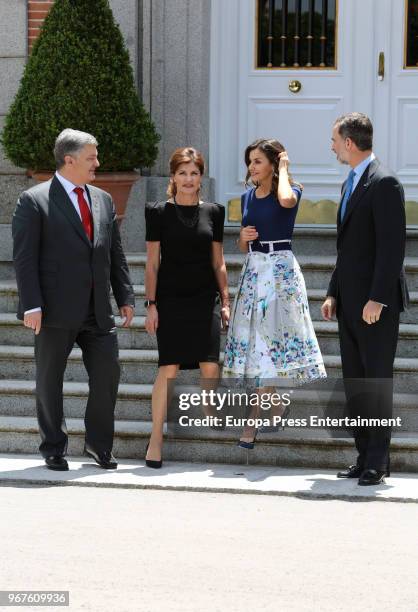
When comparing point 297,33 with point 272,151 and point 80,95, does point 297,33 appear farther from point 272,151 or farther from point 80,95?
point 272,151

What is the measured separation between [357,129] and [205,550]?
2.51m

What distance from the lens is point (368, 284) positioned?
24.4 feet

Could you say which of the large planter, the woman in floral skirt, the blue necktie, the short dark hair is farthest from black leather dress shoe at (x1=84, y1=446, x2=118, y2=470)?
the large planter

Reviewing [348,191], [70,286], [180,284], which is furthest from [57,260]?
[348,191]

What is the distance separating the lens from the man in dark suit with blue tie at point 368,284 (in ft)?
24.0

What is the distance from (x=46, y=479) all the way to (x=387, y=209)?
2275mm

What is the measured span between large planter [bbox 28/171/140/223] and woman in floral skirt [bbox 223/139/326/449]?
210 cm

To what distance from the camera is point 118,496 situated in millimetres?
7258

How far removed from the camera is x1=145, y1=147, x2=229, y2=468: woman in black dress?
26.1ft

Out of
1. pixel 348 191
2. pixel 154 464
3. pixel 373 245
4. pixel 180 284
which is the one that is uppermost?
pixel 348 191

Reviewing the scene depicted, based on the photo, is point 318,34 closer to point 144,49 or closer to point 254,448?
point 144,49

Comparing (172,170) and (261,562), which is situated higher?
(172,170)

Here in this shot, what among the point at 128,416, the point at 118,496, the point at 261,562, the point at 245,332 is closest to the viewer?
the point at 261,562

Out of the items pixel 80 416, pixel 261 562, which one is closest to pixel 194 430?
pixel 80 416
